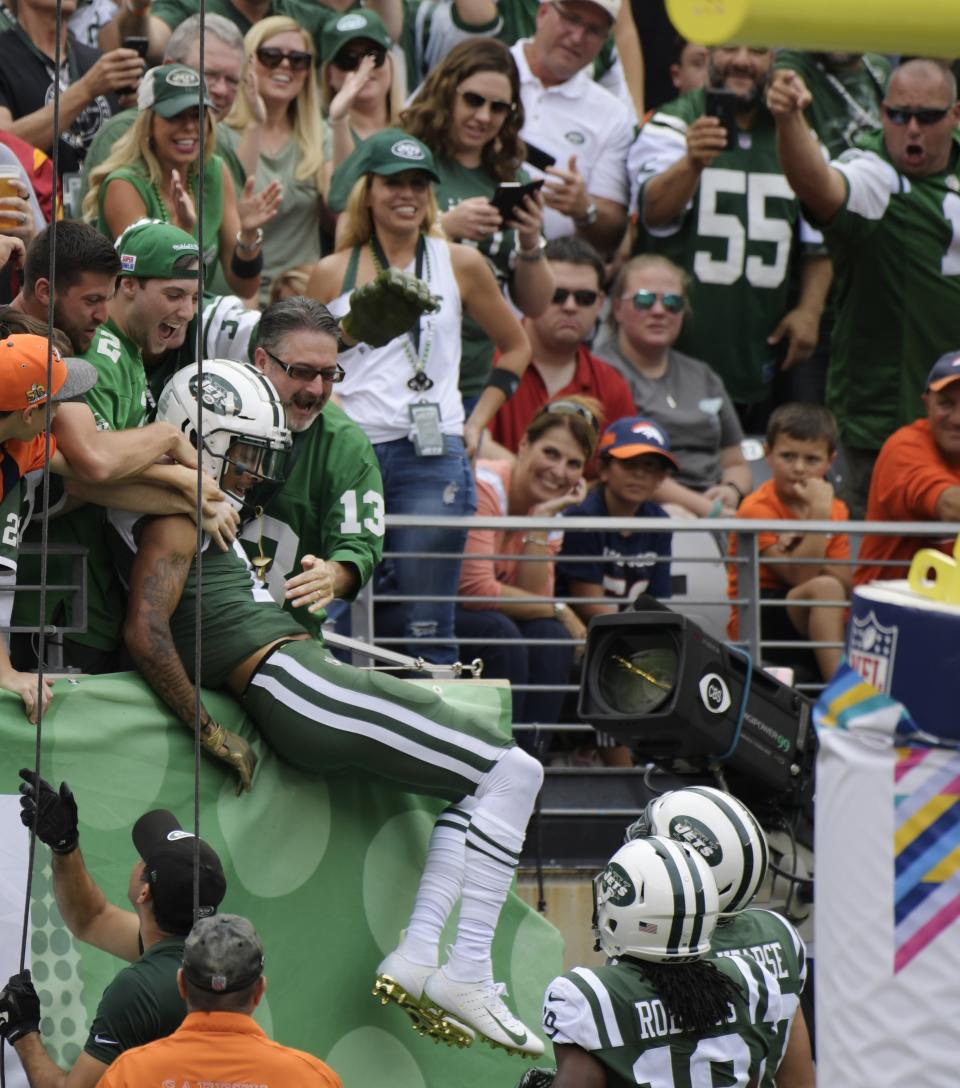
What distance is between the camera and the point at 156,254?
18.0 feet

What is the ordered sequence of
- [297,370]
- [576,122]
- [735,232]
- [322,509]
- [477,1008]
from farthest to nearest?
[735,232], [576,122], [322,509], [297,370], [477,1008]

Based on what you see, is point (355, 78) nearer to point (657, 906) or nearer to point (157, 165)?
point (157, 165)

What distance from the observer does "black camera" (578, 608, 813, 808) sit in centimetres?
545

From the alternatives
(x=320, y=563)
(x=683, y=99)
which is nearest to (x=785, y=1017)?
(x=320, y=563)

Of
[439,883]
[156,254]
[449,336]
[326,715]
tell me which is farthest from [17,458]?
[449,336]

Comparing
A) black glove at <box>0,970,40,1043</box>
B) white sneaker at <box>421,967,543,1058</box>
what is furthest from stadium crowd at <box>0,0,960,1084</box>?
black glove at <box>0,970,40,1043</box>

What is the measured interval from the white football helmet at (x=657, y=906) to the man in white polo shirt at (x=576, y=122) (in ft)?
16.1

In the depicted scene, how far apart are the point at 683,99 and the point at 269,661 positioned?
4.82 meters

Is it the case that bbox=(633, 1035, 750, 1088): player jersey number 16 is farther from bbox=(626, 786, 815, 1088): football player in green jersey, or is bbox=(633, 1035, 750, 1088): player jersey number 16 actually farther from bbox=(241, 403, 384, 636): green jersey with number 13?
bbox=(241, 403, 384, 636): green jersey with number 13

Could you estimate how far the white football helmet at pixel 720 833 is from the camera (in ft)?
15.2

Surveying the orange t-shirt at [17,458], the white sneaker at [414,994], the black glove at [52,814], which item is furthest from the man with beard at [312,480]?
the black glove at [52,814]

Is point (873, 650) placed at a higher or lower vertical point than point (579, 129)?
lower

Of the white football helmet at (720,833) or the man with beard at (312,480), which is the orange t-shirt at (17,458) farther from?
the white football helmet at (720,833)

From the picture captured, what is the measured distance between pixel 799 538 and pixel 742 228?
5.93ft
